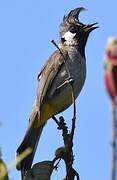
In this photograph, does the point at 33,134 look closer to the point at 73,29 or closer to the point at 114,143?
the point at 73,29

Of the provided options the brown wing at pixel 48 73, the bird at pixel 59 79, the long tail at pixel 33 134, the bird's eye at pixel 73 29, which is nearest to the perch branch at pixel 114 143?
the long tail at pixel 33 134

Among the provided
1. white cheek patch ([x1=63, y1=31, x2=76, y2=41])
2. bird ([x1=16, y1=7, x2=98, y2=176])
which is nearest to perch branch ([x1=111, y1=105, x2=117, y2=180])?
bird ([x1=16, y1=7, x2=98, y2=176])

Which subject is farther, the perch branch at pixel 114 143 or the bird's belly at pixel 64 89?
the bird's belly at pixel 64 89

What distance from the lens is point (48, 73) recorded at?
8.45 m

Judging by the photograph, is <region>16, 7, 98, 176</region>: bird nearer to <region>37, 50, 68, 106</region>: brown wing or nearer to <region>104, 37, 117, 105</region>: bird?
<region>37, 50, 68, 106</region>: brown wing

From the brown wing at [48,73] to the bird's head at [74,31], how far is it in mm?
614

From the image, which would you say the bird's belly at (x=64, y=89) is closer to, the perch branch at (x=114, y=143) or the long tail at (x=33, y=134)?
the long tail at (x=33, y=134)

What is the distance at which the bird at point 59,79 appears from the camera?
7.69 metres

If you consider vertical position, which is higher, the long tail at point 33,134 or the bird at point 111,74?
the long tail at point 33,134

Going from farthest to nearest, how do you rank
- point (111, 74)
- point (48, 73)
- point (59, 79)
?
1. point (48, 73)
2. point (59, 79)
3. point (111, 74)

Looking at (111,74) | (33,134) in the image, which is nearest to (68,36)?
(33,134)

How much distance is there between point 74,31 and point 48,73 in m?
1.47

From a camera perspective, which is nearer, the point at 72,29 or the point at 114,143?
the point at 114,143

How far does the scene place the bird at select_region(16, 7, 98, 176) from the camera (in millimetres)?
7691
